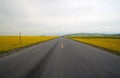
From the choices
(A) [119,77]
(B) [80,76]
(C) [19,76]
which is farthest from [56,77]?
(A) [119,77]

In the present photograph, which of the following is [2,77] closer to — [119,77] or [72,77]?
[72,77]

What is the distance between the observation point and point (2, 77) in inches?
175

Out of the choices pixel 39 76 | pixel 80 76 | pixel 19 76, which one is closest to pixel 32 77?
pixel 39 76

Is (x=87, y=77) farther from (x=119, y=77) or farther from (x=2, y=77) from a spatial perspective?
(x=2, y=77)

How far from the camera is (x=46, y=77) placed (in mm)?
4461

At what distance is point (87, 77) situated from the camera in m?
4.50

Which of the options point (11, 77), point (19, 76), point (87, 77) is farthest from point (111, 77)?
point (11, 77)

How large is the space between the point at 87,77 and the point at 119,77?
1.31 metres

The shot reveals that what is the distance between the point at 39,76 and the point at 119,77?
3.23 meters

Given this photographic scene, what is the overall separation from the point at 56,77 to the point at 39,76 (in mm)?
691

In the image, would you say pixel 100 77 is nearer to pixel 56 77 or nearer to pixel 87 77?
pixel 87 77

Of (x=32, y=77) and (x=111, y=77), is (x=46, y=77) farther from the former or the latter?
(x=111, y=77)

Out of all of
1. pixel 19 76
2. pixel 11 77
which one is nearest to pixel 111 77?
pixel 19 76

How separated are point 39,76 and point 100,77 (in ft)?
8.06
